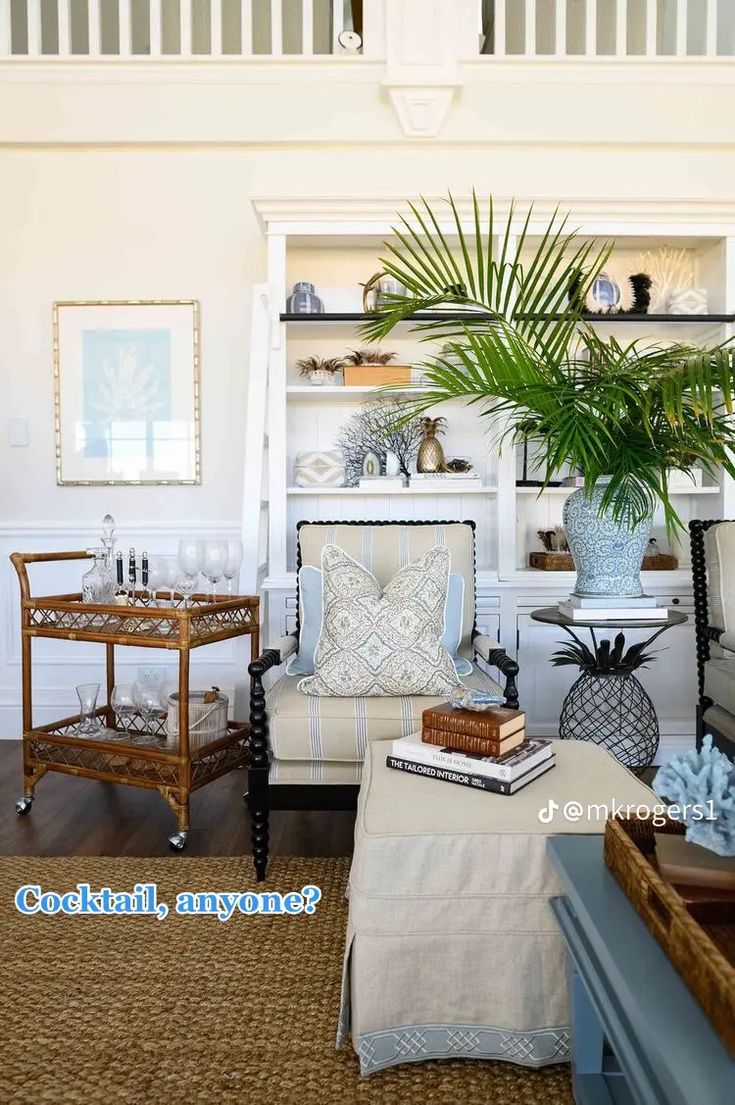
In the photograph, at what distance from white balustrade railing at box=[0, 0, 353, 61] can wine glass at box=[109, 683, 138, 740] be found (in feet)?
8.75

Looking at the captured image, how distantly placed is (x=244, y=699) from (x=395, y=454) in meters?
1.23

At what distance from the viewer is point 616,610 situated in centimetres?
260

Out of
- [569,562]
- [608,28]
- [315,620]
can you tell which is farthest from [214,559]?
[608,28]

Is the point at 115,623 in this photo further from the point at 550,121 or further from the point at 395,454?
the point at 550,121

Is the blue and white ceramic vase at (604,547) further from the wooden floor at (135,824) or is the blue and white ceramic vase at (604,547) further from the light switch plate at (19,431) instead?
the light switch plate at (19,431)

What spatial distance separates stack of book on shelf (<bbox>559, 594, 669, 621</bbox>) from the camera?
2.59 m

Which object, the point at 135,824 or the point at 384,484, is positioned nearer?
the point at 135,824

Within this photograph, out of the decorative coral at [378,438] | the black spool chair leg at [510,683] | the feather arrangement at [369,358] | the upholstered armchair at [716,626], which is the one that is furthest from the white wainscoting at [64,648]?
the upholstered armchair at [716,626]

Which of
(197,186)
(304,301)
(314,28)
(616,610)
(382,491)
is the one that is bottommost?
(616,610)

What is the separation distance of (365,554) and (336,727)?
74 cm

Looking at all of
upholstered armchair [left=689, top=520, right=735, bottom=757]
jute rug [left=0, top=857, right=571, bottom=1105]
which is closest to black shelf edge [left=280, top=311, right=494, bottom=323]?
upholstered armchair [left=689, top=520, right=735, bottom=757]

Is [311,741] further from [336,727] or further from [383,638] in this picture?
[383,638]

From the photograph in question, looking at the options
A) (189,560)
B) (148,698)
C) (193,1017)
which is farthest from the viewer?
(148,698)

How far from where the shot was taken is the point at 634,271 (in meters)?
3.64
